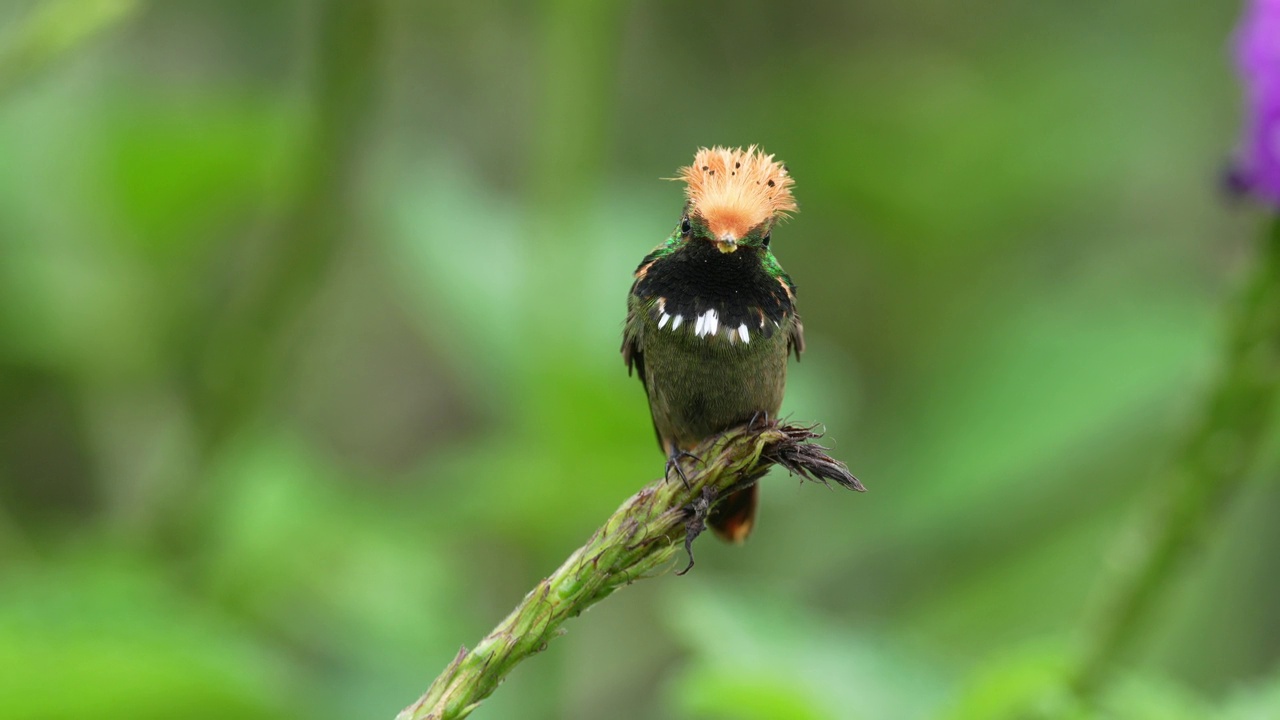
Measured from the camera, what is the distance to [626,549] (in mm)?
1451

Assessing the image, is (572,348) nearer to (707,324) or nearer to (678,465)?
(707,324)

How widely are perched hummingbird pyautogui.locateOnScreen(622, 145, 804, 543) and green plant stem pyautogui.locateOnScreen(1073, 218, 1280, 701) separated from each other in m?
0.98

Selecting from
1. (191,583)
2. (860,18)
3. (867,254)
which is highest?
(860,18)

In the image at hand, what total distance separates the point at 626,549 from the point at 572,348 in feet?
6.06

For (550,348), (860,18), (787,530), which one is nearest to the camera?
(550,348)

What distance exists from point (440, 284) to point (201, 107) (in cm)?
75

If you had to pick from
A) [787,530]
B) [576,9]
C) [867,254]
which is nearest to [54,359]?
[576,9]

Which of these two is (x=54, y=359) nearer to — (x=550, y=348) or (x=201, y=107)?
(x=201, y=107)

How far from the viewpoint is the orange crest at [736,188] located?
1.62m

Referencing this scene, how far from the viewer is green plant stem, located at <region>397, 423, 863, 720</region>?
133 cm

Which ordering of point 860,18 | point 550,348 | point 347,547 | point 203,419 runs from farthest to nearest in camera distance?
point 860,18 → point 347,547 → point 550,348 → point 203,419

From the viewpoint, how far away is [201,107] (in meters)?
3.70

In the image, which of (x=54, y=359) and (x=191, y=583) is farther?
(x=54, y=359)

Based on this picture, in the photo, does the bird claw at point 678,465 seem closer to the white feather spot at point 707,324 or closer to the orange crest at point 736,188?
the white feather spot at point 707,324
